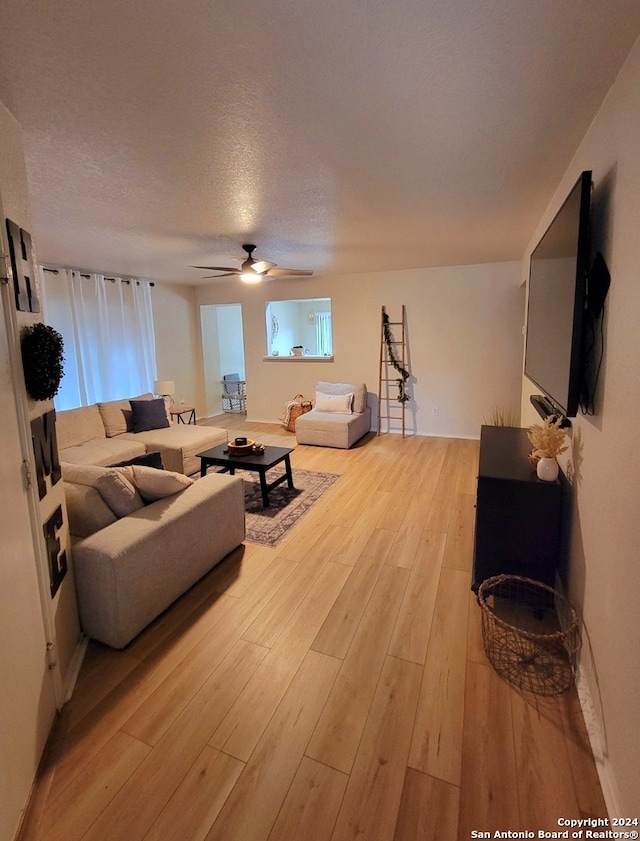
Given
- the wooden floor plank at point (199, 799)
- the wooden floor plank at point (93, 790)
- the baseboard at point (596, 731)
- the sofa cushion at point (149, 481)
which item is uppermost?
the sofa cushion at point (149, 481)

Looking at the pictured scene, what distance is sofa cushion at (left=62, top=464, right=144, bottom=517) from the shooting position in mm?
2164

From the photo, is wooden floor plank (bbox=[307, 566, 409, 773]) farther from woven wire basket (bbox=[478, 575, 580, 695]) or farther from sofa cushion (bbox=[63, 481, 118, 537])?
sofa cushion (bbox=[63, 481, 118, 537])

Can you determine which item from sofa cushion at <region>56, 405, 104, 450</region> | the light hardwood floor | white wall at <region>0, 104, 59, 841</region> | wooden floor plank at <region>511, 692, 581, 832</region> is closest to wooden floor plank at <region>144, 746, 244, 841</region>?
the light hardwood floor

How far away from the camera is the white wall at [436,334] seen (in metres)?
5.23

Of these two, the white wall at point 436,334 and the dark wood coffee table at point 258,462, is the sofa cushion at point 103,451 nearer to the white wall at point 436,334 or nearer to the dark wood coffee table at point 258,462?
the dark wood coffee table at point 258,462

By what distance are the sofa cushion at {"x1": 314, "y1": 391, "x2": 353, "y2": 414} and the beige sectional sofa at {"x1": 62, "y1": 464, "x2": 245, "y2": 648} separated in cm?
331

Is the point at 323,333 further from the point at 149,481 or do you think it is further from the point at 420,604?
the point at 420,604

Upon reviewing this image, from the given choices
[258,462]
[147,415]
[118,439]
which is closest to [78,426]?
[118,439]

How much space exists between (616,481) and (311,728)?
1.46 meters

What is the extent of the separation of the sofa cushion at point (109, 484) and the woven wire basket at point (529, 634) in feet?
6.28

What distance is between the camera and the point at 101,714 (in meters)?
1.63

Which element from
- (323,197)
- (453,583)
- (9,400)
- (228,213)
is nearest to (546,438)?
(453,583)

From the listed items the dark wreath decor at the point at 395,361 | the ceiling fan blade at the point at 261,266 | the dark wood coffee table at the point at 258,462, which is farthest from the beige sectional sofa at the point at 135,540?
the dark wreath decor at the point at 395,361

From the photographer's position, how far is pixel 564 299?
1.78 m
